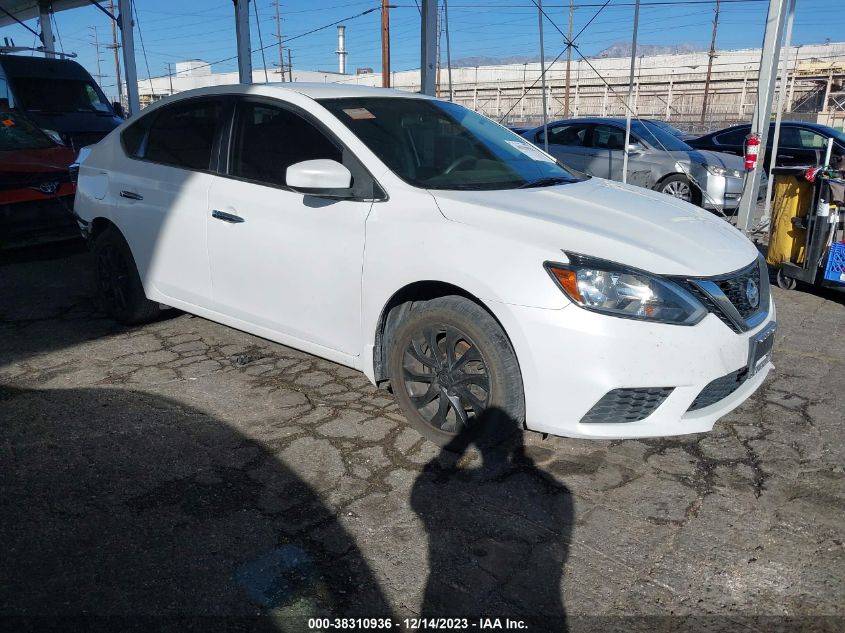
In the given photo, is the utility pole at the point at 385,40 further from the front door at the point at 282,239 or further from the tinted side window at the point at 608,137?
the front door at the point at 282,239

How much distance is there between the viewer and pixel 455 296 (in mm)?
3148

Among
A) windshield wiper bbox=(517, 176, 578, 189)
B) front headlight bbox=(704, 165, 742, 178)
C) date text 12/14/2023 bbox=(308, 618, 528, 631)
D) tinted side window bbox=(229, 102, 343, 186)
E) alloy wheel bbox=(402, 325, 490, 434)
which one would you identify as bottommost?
date text 12/14/2023 bbox=(308, 618, 528, 631)

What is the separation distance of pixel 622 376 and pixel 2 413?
3.15 m

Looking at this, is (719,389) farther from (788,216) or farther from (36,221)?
(36,221)

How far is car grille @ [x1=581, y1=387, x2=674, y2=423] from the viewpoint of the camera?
2840mm

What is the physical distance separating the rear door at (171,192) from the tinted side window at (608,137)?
8.46m

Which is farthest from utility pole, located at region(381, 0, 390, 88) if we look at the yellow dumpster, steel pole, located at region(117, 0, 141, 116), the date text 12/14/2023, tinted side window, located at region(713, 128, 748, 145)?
A: the date text 12/14/2023

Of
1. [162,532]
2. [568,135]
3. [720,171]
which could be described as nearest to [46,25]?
[568,135]

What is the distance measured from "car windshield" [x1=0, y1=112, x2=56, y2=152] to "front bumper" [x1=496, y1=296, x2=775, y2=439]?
264 inches

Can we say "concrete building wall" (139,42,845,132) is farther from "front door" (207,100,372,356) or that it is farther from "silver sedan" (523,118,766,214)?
"front door" (207,100,372,356)

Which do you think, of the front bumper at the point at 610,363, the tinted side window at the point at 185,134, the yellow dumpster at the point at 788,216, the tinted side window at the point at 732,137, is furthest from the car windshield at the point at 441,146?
the tinted side window at the point at 732,137

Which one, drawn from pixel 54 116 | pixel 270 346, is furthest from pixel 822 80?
pixel 270 346

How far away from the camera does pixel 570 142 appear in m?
12.0

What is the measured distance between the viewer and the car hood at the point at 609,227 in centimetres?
289
